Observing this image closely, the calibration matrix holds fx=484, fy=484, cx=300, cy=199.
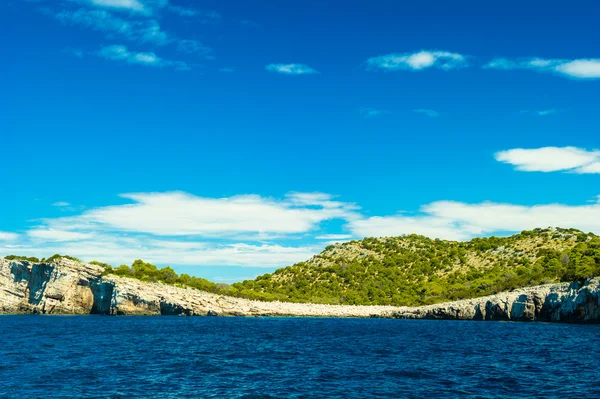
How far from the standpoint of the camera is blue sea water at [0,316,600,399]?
28.6 meters

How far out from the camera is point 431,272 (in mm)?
159875

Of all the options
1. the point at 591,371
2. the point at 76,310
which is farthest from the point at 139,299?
the point at 591,371

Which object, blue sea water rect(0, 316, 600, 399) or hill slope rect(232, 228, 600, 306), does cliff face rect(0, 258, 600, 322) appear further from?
blue sea water rect(0, 316, 600, 399)

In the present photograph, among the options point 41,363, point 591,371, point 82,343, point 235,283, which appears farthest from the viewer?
point 235,283

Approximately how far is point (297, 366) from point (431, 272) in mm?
130078

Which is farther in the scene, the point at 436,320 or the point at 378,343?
the point at 436,320

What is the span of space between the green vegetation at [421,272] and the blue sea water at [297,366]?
166 ft

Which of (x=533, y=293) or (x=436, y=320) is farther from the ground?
(x=533, y=293)

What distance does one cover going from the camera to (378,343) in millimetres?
53625

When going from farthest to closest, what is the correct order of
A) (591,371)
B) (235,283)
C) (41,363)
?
(235,283), (41,363), (591,371)

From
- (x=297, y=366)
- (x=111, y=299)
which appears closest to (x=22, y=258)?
(x=111, y=299)

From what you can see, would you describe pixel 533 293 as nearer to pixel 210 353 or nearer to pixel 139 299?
pixel 210 353

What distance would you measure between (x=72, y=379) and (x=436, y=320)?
81.1m

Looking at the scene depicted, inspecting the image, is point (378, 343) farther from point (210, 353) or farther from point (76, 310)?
point (76, 310)
